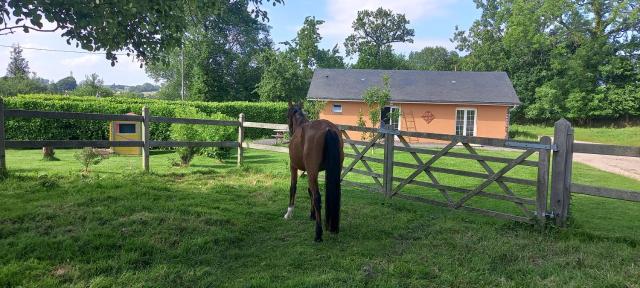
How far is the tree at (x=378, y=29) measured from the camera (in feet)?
200

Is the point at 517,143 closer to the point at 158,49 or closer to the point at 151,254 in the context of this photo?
the point at 151,254

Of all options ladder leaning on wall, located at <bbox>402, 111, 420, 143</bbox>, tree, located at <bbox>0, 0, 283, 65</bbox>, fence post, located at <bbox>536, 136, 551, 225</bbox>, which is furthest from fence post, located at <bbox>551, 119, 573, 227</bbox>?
ladder leaning on wall, located at <bbox>402, 111, 420, 143</bbox>

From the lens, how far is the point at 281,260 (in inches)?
159

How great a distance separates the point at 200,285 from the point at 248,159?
33.3ft

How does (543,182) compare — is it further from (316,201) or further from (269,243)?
(269,243)

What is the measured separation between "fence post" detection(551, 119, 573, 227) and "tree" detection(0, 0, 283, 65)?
17.5 feet

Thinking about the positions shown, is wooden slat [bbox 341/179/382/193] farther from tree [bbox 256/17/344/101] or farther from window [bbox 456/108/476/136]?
tree [bbox 256/17/344/101]

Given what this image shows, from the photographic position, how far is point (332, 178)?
4879mm

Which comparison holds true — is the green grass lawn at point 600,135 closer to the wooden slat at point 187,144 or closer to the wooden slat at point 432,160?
the wooden slat at point 187,144

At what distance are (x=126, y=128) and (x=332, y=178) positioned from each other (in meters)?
11.4

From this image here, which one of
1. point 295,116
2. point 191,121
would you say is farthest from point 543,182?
point 191,121

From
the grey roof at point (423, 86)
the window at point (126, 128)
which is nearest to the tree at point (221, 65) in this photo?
the grey roof at point (423, 86)

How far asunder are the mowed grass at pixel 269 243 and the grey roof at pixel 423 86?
764 inches

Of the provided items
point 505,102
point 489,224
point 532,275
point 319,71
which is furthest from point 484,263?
point 319,71
